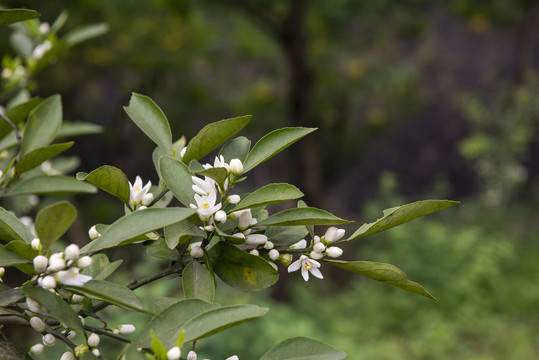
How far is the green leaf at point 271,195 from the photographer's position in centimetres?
53

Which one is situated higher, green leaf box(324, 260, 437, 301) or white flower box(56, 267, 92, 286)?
white flower box(56, 267, 92, 286)

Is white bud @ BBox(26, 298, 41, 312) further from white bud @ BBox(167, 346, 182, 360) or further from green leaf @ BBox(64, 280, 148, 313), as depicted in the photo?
white bud @ BBox(167, 346, 182, 360)

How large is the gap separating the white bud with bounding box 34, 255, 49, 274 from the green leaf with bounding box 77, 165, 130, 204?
97 mm

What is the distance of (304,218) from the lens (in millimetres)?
531

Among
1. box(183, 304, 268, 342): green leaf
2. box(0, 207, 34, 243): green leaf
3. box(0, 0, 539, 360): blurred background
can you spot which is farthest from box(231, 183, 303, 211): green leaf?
box(0, 0, 539, 360): blurred background

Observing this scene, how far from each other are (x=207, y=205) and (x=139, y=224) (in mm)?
83

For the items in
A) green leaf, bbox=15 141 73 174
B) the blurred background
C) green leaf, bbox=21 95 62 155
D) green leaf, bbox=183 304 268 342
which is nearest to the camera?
green leaf, bbox=183 304 268 342

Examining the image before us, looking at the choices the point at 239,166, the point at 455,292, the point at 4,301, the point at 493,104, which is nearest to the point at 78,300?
the point at 4,301

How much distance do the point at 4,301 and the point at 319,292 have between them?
354cm

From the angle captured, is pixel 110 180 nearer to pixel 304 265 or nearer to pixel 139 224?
pixel 139 224

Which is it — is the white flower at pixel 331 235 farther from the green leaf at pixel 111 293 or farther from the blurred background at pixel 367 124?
the blurred background at pixel 367 124

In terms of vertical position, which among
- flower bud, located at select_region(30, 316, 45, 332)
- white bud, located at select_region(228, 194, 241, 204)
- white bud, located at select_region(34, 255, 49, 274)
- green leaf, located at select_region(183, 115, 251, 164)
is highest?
green leaf, located at select_region(183, 115, 251, 164)

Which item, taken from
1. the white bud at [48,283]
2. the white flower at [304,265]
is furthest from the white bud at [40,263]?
the white flower at [304,265]

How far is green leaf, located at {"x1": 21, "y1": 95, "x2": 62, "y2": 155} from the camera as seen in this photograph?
0.74m
